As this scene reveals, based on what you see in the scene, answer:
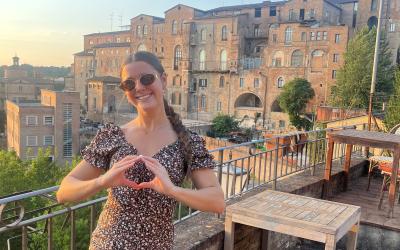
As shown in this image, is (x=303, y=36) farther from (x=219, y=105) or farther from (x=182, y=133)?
(x=182, y=133)

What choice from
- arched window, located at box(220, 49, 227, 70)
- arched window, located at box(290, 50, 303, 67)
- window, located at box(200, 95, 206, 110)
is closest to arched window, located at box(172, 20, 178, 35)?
arched window, located at box(220, 49, 227, 70)

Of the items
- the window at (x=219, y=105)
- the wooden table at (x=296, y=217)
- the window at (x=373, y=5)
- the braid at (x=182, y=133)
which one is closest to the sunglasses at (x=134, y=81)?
the braid at (x=182, y=133)

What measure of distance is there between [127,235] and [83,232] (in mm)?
12342

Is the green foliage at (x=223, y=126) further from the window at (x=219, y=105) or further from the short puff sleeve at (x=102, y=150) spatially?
the short puff sleeve at (x=102, y=150)

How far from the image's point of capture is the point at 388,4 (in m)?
46.0

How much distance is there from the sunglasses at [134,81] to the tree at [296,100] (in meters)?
41.0

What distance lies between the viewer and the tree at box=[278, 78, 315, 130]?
138 feet

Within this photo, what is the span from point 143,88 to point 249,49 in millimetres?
56449

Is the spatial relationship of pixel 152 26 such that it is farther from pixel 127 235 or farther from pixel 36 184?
pixel 127 235

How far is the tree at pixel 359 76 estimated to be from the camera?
34.9m

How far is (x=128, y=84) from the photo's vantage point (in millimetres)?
1908

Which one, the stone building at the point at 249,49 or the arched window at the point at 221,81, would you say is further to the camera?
the arched window at the point at 221,81

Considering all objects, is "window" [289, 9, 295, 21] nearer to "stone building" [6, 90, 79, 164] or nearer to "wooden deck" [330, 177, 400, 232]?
"stone building" [6, 90, 79, 164]

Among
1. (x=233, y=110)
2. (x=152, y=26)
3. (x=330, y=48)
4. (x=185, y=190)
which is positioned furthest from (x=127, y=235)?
(x=152, y=26)
